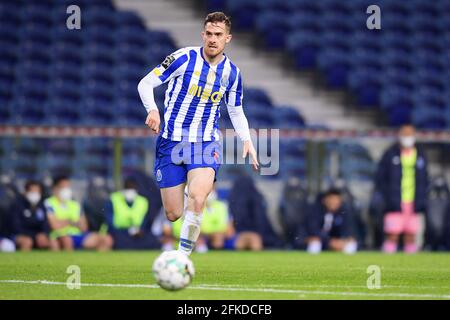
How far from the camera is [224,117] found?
16984 millimetres

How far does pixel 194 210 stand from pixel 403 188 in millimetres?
7514

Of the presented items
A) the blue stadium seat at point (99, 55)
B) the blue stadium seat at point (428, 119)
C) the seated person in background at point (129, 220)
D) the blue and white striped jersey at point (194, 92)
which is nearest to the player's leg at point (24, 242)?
the seated person in background at point (129, 220)

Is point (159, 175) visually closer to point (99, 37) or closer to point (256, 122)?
point (256, 122)

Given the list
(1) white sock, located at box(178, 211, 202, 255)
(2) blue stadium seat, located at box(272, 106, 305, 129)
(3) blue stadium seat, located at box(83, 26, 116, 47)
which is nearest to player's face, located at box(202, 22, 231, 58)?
(1) white sock, located at box(178, 211, 202, 255)

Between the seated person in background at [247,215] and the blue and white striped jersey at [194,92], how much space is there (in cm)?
636

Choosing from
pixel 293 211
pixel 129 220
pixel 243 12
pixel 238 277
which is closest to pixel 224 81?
pixel 238 277

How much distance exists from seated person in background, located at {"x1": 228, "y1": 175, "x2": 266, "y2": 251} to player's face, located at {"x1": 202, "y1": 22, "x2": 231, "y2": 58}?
264 inches

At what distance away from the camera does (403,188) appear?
15031 mm

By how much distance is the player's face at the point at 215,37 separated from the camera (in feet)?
26.8

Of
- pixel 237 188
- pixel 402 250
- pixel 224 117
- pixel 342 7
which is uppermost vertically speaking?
→ pixel 342 7

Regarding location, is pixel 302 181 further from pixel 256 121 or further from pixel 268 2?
pixel 268 2

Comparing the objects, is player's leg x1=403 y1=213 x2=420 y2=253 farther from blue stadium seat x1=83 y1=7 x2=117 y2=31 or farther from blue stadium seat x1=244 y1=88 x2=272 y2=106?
blue stadium seat x1=83 y1=7 x2=117 y2=31
